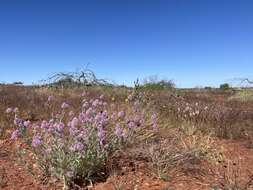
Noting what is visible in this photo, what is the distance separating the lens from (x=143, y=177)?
5066 millimetres

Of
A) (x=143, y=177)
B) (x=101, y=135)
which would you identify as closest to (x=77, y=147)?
(x=101, y=135)

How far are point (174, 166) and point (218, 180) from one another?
26.1 inches

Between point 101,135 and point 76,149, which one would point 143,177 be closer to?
point 101,135

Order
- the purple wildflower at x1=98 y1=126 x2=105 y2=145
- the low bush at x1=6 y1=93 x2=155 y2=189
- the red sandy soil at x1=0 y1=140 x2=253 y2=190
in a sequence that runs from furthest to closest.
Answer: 1. the purple wildflower at x1=98 y1=126 x2=105 y2=145
2. the low bush at x1=6 y1=93 x2=155 y2=189
3. the red sandy soil at x1=0 y1=140 x2=253 y2=190

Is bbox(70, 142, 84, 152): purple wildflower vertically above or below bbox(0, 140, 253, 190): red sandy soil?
above

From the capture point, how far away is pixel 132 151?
18.3 ft

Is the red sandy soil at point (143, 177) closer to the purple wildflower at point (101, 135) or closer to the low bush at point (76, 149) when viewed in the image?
the low bush at point (76, 149)

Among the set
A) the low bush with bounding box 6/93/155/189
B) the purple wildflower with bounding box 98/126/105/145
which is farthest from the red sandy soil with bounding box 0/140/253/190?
the purple wildflower with bounding box 98/126/105/145

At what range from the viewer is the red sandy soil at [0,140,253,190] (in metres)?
4.82

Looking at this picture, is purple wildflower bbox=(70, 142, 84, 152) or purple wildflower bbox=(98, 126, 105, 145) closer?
purple wildflower bbox=(70, 142, 84, 152)

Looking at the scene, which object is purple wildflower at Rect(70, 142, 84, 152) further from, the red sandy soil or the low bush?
the red sandy soil

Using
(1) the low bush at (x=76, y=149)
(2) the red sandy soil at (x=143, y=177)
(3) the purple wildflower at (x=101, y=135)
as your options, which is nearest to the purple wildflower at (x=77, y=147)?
(1) the low bush at (x=76, y=149)

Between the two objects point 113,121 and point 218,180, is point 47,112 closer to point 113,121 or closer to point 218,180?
point 113,121

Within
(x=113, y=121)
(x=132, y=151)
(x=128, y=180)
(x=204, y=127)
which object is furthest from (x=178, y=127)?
(x=128, y=180)
